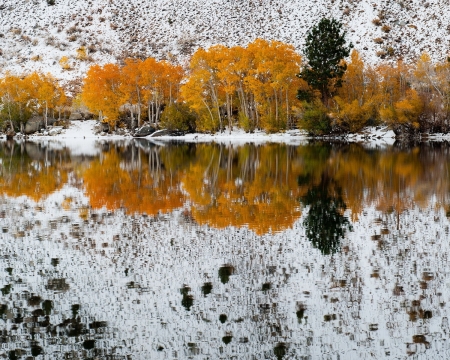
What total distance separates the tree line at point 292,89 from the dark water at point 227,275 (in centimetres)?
4180

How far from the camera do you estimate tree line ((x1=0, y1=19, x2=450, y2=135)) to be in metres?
58.0

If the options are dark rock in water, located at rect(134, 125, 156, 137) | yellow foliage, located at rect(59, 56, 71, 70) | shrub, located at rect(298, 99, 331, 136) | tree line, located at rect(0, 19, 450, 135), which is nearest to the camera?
tree line, located at rect(0, 19, 450, 135)

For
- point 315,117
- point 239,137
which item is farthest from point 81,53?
point 315,117

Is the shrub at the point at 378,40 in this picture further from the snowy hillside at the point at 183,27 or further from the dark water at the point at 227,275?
the dark water at the point at 227,275

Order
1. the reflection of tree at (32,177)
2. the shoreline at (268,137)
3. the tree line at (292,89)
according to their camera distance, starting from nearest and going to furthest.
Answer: the reflection of tree at (32,177), the shoreline at (268,137), the tree line at (292,89)

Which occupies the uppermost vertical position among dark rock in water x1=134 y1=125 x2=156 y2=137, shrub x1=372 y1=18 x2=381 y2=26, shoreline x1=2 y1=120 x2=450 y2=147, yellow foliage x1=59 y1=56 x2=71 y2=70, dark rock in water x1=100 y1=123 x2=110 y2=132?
shrub x1=372 y1=18 x2=381 y2=26

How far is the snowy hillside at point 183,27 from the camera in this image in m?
91.8

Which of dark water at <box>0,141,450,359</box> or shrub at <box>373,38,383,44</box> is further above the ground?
shrub at <box>373,38,383,44</box>

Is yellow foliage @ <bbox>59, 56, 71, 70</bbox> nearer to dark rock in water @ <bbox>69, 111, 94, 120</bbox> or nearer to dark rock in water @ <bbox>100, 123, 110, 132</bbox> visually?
dark rock in water @ <bbox>69, 111, 94, 120</bbox>

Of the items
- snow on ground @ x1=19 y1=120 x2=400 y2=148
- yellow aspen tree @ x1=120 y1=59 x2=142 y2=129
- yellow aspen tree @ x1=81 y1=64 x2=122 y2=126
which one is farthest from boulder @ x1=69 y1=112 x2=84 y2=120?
yellow aspen tree @ x1=120 y1=59 x2=142 y2=129

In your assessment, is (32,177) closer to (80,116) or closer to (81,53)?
(80,116)

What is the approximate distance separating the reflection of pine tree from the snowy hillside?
241ft

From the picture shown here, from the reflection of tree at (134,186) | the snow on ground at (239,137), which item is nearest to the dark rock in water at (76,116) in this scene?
the snow on ground at (239,137)

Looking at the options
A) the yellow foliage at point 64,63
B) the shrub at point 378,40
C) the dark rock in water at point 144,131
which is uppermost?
the shrub at point 378,40
